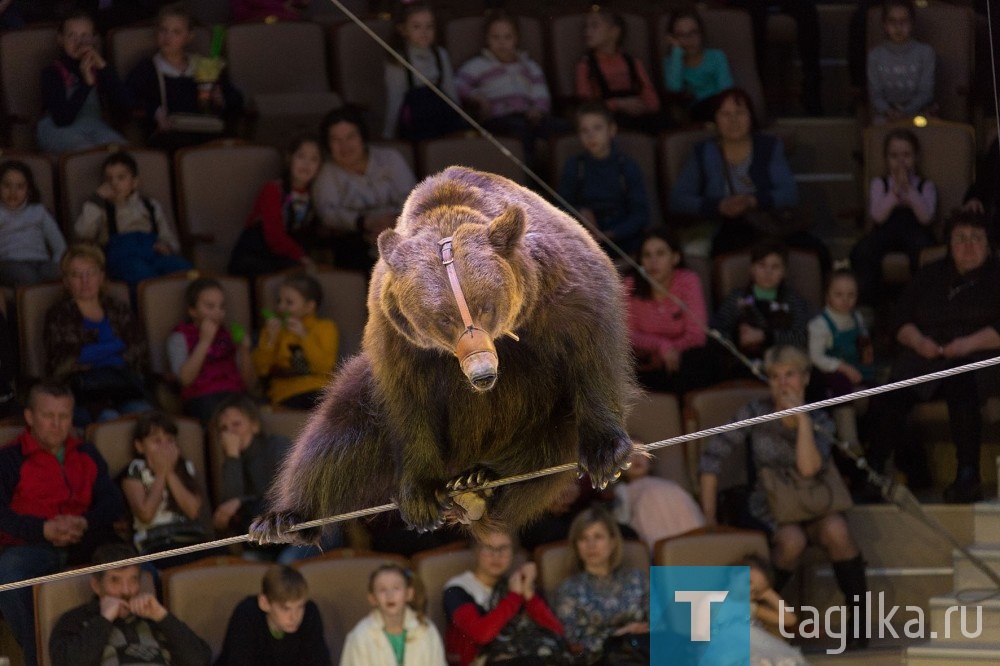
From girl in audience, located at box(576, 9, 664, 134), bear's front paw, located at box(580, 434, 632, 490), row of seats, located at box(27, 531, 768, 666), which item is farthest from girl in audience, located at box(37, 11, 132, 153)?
bear's front paw, located at box(580, 434, 632, 490)

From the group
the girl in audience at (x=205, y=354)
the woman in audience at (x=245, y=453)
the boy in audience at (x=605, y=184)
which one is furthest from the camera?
the boy in audience at (x=605, y=184)

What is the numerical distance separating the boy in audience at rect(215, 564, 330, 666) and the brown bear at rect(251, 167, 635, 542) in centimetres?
208

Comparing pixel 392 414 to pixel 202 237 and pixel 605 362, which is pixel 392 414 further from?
pixel 202 237

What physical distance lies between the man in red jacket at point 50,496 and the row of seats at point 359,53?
81.0 inches

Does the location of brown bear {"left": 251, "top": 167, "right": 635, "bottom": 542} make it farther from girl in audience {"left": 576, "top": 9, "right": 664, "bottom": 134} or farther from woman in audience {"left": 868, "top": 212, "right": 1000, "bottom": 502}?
girl in audience {"left": 576, "top": 9, "right": 664, "bottom": 134}

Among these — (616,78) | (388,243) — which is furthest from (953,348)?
(388,243)

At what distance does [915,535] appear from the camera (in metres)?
7.21

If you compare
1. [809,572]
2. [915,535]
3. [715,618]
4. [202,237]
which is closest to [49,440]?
[202,237]

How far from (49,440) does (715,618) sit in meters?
2.57

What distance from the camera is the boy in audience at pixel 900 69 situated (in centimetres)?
828

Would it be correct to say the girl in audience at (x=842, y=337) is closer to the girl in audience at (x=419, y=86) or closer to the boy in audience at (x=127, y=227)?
the girl in audience at (x=419, y=86)

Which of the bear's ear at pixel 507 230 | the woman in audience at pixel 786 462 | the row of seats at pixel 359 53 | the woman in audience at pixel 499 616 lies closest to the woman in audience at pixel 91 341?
the row of seats at pixel 359 53

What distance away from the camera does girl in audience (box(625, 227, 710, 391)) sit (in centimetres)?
734

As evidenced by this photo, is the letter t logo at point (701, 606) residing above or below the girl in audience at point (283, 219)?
below
